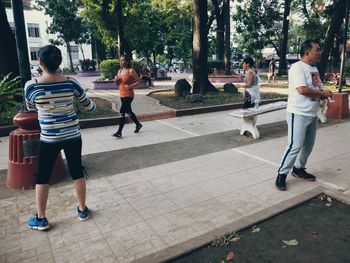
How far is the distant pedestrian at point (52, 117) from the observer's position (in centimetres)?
346

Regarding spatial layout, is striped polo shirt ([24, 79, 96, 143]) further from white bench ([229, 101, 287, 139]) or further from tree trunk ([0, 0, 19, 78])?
tree trunk ([0, 0, 19, 78])

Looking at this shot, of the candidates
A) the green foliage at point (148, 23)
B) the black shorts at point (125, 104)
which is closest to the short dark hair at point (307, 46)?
the black shorts at point (125, 104)

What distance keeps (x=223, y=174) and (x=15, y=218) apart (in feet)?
10.1

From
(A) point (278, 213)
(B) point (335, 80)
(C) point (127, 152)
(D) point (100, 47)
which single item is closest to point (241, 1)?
(B) point (335, 80)

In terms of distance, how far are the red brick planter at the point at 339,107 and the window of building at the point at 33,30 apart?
56245 mm

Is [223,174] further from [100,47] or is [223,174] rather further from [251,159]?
[100,47]

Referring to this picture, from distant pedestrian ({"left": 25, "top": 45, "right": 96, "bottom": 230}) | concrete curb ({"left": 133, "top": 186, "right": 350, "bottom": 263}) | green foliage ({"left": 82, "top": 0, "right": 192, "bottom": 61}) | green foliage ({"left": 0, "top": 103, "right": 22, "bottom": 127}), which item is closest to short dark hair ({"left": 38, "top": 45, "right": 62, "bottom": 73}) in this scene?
distant pedestrian ({"left": 25, "top": 45, "right": 96, "bottom": 230})

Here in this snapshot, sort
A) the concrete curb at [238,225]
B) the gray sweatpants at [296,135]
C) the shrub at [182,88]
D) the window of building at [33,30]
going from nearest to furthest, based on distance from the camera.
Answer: the concrete curb at [238,225] < the gray sweatpants at [296,135] < the shrub at [182,88] < the window of building at [33,30]

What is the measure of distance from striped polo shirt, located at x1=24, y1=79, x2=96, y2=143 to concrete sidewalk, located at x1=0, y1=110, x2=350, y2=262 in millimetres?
1108

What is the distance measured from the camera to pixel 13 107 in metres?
9.37

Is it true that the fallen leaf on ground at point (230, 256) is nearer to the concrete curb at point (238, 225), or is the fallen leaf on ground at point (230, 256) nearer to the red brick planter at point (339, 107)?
the concrete curb at point (238, 225)

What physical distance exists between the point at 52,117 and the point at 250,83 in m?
5.09

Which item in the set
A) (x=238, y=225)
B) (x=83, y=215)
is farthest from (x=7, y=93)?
(x=238, y=225)

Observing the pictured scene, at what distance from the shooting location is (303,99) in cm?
443
